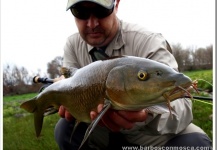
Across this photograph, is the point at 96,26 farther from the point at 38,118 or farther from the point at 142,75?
the point at 142,75

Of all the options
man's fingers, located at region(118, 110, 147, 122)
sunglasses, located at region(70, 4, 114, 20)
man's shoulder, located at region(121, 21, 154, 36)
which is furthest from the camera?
man's shoulder, located at region(121, 21, 154, 36)

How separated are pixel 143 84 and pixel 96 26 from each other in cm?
67

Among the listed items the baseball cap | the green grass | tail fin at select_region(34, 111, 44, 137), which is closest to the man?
the baseball cap

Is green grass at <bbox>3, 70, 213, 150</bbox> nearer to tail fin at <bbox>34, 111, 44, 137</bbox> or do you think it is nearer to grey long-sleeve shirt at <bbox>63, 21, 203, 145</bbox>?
grey long-sleeve shirt at <bbox>63, 21, 203, 145</bbox>

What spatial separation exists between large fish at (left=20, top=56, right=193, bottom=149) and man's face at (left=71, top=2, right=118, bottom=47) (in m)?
0.39

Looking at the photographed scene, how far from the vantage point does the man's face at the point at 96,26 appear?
4.21 ft

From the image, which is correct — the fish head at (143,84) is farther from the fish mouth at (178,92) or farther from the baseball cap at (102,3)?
the baseball cap at (102,3)

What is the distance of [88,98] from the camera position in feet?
3.01

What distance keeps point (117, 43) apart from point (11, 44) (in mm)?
816

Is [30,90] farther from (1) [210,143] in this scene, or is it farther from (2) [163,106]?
(2) [163,106]

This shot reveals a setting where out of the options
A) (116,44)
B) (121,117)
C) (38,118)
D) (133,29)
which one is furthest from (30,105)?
(133,29)

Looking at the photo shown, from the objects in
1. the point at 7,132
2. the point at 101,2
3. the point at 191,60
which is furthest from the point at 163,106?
the point at 7,132

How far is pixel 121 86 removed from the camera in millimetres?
794

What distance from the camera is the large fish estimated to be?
719mm
